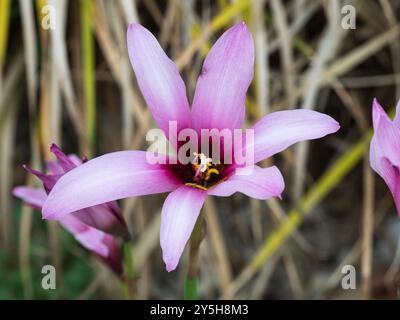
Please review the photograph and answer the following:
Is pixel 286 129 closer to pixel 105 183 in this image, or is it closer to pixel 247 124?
pixel 105 183

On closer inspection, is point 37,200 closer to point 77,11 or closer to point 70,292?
point 70,292

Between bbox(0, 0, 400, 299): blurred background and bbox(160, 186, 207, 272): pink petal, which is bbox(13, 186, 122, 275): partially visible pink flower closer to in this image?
bbox(160, 186, 207, 272): pink petal

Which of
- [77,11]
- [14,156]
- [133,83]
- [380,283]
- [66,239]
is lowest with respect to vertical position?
[380,283]

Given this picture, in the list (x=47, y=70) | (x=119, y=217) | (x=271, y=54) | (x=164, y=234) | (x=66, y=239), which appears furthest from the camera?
(x=271, y=54)

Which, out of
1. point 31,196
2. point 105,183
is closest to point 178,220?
point 105,183

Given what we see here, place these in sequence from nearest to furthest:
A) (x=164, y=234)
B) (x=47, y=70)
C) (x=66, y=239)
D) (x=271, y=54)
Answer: (x=164, y=234) → (x=47, y=70) → (x=66, y=239) → (x=271, y=54)

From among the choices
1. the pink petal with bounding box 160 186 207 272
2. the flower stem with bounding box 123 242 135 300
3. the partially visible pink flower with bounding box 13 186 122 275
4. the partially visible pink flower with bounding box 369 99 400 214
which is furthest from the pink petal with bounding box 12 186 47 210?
the partially visible pink flower with bounding box 369 99 400 214
